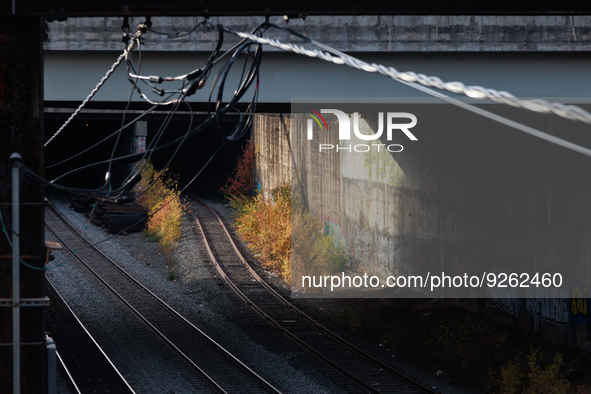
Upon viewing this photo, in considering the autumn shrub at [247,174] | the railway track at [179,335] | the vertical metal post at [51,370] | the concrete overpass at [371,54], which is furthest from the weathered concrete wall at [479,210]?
the autumn shrub at [247,174]

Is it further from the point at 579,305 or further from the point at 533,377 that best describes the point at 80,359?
the point at 579,305

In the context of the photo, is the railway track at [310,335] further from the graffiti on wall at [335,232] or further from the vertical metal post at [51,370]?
the vertical metal post at [51,370]

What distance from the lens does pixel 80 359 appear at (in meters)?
14.7

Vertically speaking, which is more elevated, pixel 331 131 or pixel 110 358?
pixel 331 131

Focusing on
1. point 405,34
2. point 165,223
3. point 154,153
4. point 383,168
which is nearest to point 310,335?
point 383,168

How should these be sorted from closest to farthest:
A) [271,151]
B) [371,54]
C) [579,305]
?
[371,54], [579,305], [271,151]

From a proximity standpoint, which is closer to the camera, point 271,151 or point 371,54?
point 371,54

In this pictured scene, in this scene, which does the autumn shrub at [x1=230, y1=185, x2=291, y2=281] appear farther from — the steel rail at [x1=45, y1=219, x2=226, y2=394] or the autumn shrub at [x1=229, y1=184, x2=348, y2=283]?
the steel rail at [x1=45, y1=219, x2=226, y2=394]

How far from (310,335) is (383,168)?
24.6ft

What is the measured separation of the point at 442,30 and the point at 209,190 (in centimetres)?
3757

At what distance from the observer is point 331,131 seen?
25.6 m

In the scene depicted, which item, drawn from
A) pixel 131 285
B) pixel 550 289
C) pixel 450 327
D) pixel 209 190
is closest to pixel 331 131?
pixel 131 285

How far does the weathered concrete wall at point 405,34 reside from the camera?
1170 cm

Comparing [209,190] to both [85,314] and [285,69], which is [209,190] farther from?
[285,69]
